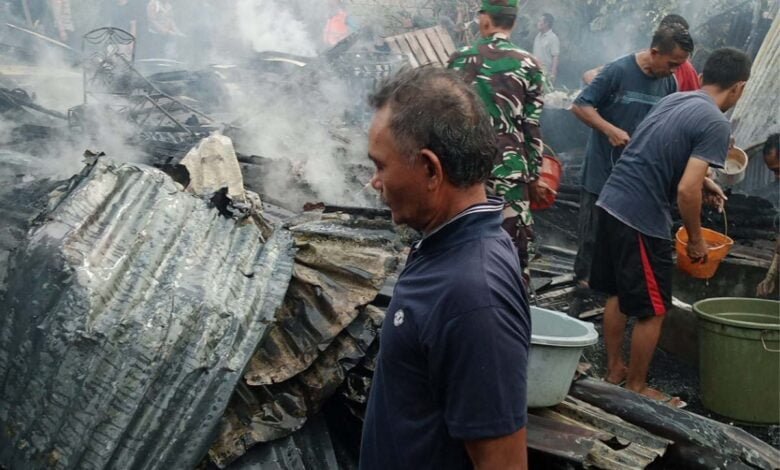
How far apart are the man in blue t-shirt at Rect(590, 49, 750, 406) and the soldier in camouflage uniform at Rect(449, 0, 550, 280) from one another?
58cm

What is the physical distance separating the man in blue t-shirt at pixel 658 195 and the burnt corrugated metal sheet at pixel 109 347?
234 cm

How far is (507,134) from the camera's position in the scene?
413 centimetres

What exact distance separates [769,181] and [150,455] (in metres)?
7.25

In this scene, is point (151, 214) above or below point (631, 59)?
below

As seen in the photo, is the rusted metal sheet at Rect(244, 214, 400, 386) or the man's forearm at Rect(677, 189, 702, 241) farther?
the man's forearm at Rect(677, 189, 702, 241)

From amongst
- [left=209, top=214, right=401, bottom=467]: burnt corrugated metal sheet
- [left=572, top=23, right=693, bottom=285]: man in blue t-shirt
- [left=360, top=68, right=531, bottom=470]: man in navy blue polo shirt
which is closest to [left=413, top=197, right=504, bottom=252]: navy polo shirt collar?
[left=360, top=68, right=531, bottom=470]: man in navy blue polo shirt

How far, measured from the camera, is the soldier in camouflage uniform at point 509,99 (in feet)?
13.5

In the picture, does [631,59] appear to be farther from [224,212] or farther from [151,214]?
[151,214]

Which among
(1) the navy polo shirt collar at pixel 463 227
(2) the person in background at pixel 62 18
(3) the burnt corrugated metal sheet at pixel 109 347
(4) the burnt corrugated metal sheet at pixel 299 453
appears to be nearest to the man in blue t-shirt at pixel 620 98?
(4) the burnt corrugated metal sheet at pixel 299 453

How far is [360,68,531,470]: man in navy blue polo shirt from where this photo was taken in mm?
1385

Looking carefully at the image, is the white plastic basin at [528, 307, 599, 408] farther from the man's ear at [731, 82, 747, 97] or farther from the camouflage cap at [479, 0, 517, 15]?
the camouflage cap at [479, 0, 517, 15]

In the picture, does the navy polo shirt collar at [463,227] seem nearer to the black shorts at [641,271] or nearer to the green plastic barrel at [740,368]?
the black shorts at [641,271]

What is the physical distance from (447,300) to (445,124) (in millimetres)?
387

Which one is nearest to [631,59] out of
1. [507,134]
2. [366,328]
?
[507,134]
